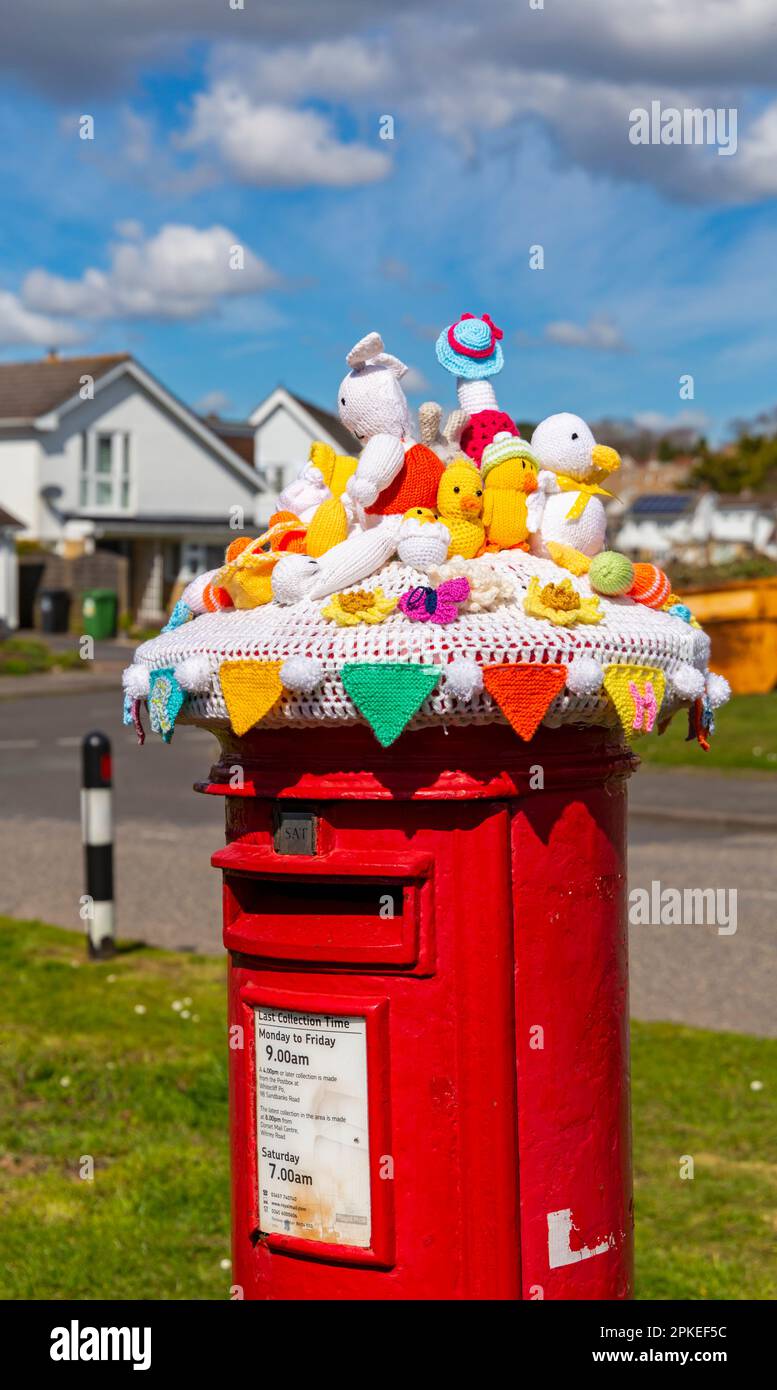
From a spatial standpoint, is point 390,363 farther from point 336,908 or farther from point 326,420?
point 326,420

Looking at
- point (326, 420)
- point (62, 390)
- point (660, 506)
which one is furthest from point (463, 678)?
point (660, 506)

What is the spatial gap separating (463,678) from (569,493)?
63cm

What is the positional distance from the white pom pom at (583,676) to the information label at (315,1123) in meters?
0.65

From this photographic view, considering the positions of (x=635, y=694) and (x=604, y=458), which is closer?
(x=635, y=694)

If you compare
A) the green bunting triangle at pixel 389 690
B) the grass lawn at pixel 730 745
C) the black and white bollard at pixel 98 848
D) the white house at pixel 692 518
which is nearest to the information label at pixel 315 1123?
the green bunting triangle at pixel 389 690

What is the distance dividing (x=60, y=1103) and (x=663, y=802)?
727cm

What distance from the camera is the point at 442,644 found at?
254 centimetres

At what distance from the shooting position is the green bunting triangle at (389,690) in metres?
2.50

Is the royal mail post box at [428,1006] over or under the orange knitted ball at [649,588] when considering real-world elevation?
under

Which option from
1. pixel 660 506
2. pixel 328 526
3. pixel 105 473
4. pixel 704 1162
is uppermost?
pixel 660 506

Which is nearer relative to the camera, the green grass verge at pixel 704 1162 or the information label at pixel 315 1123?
the information label at pixel 315 1123

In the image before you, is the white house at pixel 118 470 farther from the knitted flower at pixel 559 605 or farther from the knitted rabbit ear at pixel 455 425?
the knitted flower at pixel 559 605
